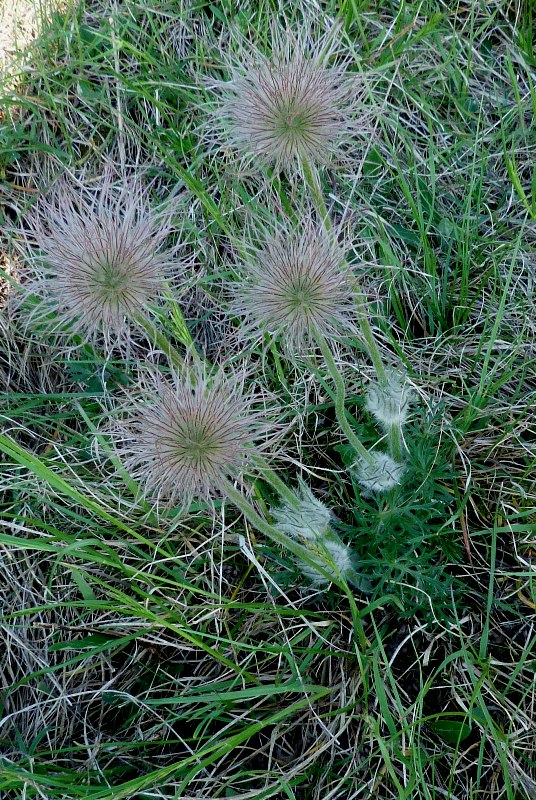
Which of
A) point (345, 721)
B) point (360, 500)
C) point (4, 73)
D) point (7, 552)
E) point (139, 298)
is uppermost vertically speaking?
point (4, 73)

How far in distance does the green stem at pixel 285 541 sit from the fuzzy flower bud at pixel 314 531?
0.19ft

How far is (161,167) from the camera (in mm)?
2883

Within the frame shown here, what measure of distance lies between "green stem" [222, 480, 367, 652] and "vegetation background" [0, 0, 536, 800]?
0.05 m

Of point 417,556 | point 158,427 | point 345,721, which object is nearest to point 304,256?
point 158,427

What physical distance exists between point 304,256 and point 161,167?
1419 millimetres

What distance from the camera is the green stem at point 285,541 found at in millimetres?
1711

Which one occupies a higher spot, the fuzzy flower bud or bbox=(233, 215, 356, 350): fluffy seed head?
bbox=(233, 215, 356, 350): fluffy seed head

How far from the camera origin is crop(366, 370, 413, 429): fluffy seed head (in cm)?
219

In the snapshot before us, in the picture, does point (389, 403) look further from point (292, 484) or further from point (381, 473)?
point (292, 484)

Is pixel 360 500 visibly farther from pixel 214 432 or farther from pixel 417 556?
pixel 214 432

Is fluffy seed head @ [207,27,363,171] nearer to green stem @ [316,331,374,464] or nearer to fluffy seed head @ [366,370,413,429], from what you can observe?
green stem @ [316,331,374,464]

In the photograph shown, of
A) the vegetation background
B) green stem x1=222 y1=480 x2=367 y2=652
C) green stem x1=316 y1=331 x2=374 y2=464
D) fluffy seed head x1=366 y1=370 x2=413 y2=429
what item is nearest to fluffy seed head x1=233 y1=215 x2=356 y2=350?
green stem x1=316 y1=331 x2=374 y2=464

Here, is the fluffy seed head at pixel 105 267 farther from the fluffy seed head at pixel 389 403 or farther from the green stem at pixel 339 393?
the fluffy seed head at pixel 389 403

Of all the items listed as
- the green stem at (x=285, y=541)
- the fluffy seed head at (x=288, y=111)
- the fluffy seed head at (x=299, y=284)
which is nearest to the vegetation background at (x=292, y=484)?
the green stem at (x=285, y=541)
